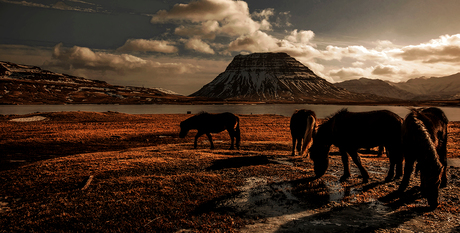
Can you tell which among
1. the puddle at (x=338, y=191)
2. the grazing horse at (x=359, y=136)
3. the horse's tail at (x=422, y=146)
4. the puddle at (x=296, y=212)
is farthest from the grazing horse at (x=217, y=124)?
the horse's tail at (x=422, y=146)

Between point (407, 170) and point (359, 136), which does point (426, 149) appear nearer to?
point (407, 170)

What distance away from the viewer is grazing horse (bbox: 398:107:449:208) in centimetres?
630

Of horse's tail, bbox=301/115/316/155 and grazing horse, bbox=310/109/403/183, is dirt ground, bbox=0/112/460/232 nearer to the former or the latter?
grazing horse, bbox=310/109/403/183

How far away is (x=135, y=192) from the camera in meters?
7.77

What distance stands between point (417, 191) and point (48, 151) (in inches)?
925

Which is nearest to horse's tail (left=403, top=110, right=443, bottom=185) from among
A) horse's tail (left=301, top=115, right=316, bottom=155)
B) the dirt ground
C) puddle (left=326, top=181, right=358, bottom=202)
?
the dirt ground

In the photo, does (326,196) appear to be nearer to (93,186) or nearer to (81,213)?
(81,213)

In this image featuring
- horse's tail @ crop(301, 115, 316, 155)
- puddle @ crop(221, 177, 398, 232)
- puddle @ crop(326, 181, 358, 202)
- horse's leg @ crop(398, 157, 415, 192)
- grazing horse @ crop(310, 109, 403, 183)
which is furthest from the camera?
horse's tail @ crop(301, 115, 316, 155)

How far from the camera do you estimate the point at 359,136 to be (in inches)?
341

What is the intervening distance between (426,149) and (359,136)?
225 centimetres

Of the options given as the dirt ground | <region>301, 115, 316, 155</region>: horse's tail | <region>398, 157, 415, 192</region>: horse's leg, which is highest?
<region>301, 115, 316, 155</region>: horse's tail

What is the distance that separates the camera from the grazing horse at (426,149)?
630cm

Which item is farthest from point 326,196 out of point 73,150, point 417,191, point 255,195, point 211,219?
point 73,150

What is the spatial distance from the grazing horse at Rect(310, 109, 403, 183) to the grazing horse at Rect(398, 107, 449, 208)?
75 cm
